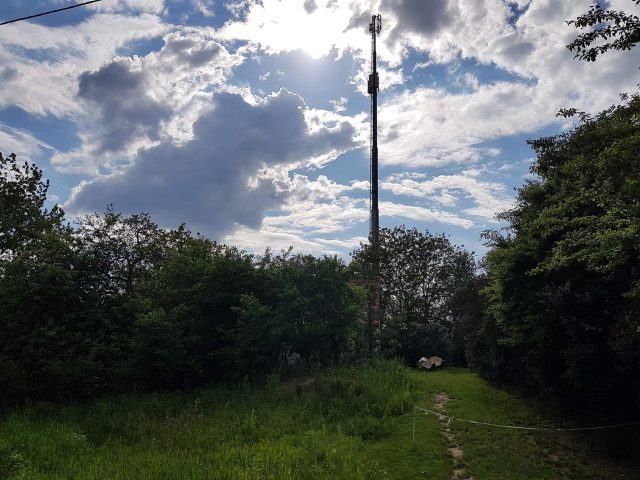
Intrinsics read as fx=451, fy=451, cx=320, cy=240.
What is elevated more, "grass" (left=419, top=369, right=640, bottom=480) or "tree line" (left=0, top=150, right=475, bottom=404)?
"tree line" (left=0, top=150, right=475, bottom=404)

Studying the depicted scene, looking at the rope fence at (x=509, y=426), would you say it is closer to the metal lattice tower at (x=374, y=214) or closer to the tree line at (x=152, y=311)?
the tree line at (x=152, y=311)

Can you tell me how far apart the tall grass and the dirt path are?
115cm

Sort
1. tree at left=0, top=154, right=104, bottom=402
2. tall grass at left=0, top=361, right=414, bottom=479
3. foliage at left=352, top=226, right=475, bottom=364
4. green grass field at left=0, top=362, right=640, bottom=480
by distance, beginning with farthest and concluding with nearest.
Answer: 1. foliage at left=352, top=226, right=475, bottom=364
2. tree at left=0, top=154, right=104, bottom=402
3. green grass field at left=0, top=362, right=640, bottom=480
4. tall grass at left=0, top=361, right=414, bottom=479

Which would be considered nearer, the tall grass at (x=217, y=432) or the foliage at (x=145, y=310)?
the tall grass at (x=217, y=432)

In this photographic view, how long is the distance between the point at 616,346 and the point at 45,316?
1997cm

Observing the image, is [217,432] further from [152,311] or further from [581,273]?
[581,273]

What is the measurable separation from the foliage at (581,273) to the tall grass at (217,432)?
497 cm

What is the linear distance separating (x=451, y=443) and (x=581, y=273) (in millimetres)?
6520

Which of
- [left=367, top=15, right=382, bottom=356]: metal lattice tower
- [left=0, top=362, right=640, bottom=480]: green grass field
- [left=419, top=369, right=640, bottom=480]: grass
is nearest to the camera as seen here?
[left=0, top=362, right=640, bottom=480]: green grass field

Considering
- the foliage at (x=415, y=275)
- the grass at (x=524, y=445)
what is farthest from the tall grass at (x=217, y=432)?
the foliage at (x=415, y=275)

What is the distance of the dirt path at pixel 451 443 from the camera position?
35.0ft

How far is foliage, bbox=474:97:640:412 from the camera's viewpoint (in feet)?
32.3

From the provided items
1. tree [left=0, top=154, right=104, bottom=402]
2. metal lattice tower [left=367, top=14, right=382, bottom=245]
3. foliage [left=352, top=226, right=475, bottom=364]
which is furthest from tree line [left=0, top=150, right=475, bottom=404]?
metal lattice tower [left=367, top=14, right=382, bottom=245]

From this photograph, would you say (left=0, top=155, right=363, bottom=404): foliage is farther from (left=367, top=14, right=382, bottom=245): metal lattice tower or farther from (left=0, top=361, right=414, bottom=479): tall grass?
(left=367, top=14, right=382, bottom=245): metal lattice tower
